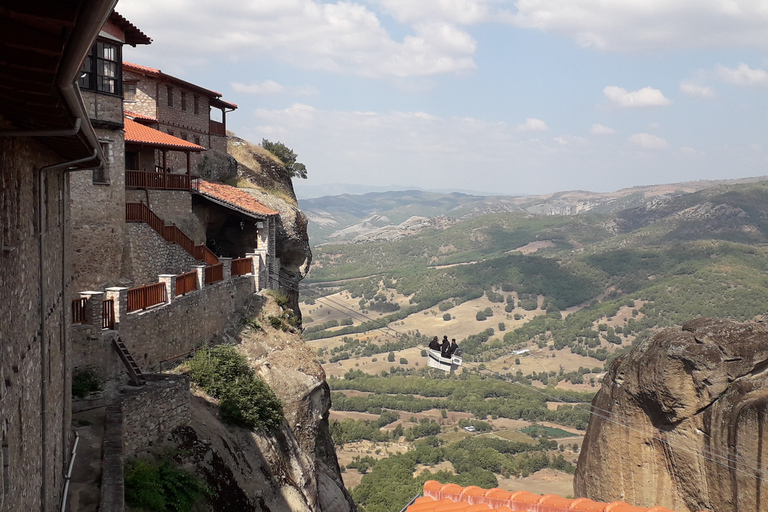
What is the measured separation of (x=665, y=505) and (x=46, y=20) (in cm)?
1351

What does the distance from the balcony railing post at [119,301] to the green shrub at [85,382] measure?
61.6 inches

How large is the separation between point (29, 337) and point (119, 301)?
34.1 ft

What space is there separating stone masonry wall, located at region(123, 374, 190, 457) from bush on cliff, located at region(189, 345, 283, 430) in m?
2.85

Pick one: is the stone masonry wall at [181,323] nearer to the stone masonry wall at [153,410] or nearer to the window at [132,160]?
the stone masonry wall at [153,410]

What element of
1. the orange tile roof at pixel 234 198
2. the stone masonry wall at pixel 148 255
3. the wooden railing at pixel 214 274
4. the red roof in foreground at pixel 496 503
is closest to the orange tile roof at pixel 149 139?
the orange tile roof at pixel 234 198

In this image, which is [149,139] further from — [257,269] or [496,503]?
[496,503]

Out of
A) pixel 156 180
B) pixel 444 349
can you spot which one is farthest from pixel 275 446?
pixel 156 180

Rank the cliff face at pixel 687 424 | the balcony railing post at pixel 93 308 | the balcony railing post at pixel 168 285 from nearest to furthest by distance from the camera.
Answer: the cliff face at pixel 687 424 < the balcony railing post at pixel 93 308 < the balcony railing post at pixel 168 285

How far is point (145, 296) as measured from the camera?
20.1 meters

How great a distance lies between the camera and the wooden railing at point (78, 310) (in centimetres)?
1703

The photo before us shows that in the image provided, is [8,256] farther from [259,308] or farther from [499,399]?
[499,399]

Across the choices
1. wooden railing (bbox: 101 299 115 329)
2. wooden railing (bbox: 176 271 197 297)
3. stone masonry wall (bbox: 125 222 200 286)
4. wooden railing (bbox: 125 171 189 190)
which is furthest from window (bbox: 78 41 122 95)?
wooden railing (bbox: 101 299 115 329)

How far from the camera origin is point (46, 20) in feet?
13.5

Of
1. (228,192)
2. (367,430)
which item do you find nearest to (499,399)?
(367,430)
